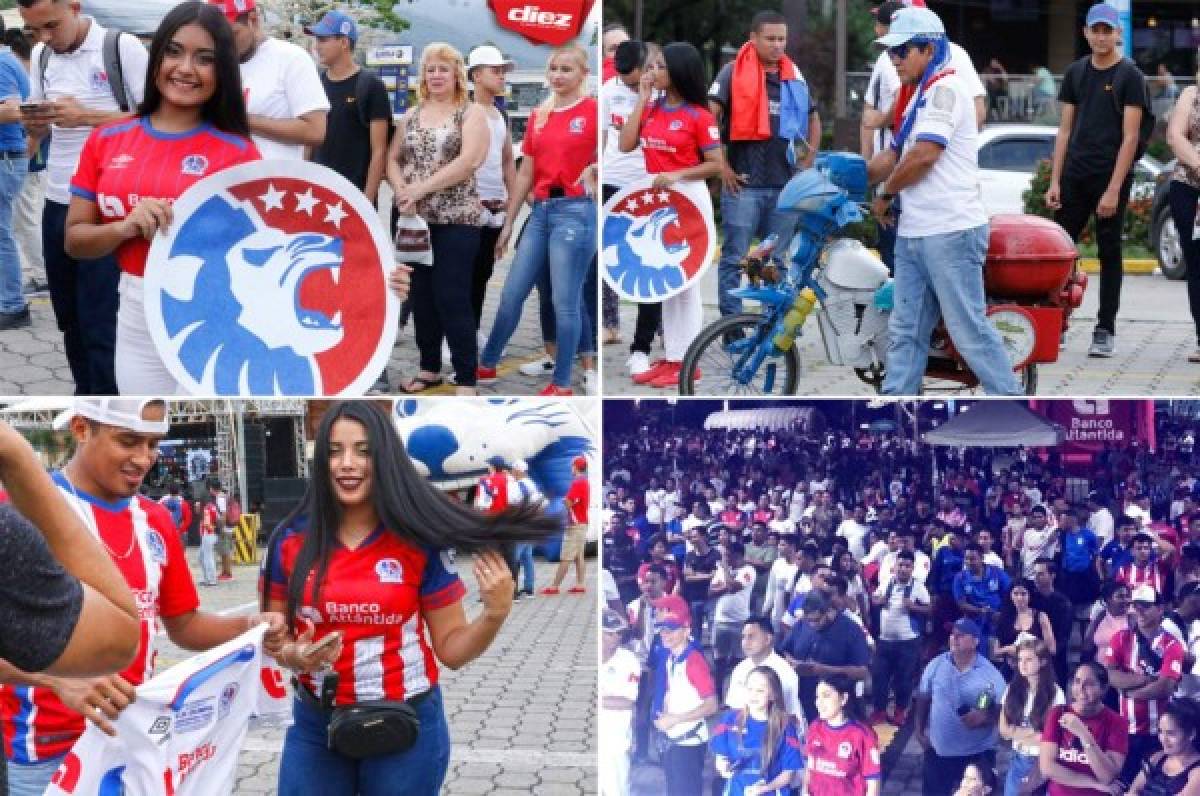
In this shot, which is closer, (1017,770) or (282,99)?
(282,99)

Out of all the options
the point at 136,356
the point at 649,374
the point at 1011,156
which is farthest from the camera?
the point at 1011,156

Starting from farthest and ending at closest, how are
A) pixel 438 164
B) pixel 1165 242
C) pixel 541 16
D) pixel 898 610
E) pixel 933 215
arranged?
pixel 1165 242
pixel 541 16
pixel 438 164
pixel 933 215
pixel 898 610

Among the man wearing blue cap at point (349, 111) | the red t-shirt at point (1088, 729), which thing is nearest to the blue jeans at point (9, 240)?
the man wearing blue cap at point (349, 111)

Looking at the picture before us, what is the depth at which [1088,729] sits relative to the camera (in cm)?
510

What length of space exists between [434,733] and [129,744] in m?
0.63

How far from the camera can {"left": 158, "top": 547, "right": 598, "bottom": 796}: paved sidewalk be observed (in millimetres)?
5090

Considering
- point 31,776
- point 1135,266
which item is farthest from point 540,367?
point 1135,266

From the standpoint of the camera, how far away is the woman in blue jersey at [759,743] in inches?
203

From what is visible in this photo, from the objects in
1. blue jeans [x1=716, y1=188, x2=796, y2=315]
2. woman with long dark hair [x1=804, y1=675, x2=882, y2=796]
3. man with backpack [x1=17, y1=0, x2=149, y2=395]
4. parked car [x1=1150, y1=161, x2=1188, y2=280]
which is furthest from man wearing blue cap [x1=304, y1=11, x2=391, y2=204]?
parked car [x1=1150, y1=161, x2=1188, y2=280]

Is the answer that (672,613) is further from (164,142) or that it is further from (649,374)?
(164,142)

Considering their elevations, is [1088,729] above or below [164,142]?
below

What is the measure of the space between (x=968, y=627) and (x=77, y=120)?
3.11 meters

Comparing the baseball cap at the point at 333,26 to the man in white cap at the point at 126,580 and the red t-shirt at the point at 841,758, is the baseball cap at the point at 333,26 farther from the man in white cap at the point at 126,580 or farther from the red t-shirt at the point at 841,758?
the red t-shirt at the point at 841,758

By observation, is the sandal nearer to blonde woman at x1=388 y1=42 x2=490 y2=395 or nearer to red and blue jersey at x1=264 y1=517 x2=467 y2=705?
blonde woman at x1=388 y1=42 x2=490 y2=395
